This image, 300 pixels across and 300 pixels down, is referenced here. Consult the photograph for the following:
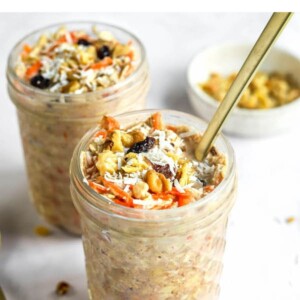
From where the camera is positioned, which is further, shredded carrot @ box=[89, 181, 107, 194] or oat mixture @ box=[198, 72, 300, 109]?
oat mixture @ box=[198, 72, 300, 109]

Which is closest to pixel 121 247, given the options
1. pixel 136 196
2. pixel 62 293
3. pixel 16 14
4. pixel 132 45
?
Result: pixel 136 196

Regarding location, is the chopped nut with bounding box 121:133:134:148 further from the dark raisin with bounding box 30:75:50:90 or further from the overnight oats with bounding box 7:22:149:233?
the dark raisin with bounding box 30:75:50:90

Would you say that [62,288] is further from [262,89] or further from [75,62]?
[262,89]

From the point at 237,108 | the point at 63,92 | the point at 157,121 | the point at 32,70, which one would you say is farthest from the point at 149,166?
the point at 237,108

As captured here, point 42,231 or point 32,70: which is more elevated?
point 32,70

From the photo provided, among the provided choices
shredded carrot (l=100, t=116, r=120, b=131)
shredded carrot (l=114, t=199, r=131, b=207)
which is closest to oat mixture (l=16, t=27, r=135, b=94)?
shredded carrot (l=100, t=116, r=120, b=131)

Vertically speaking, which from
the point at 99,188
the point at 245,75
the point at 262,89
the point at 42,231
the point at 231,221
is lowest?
the point at 42,231

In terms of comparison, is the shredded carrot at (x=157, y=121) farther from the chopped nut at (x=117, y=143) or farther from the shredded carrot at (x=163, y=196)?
the shredded carrot at (x=163, y=196)
